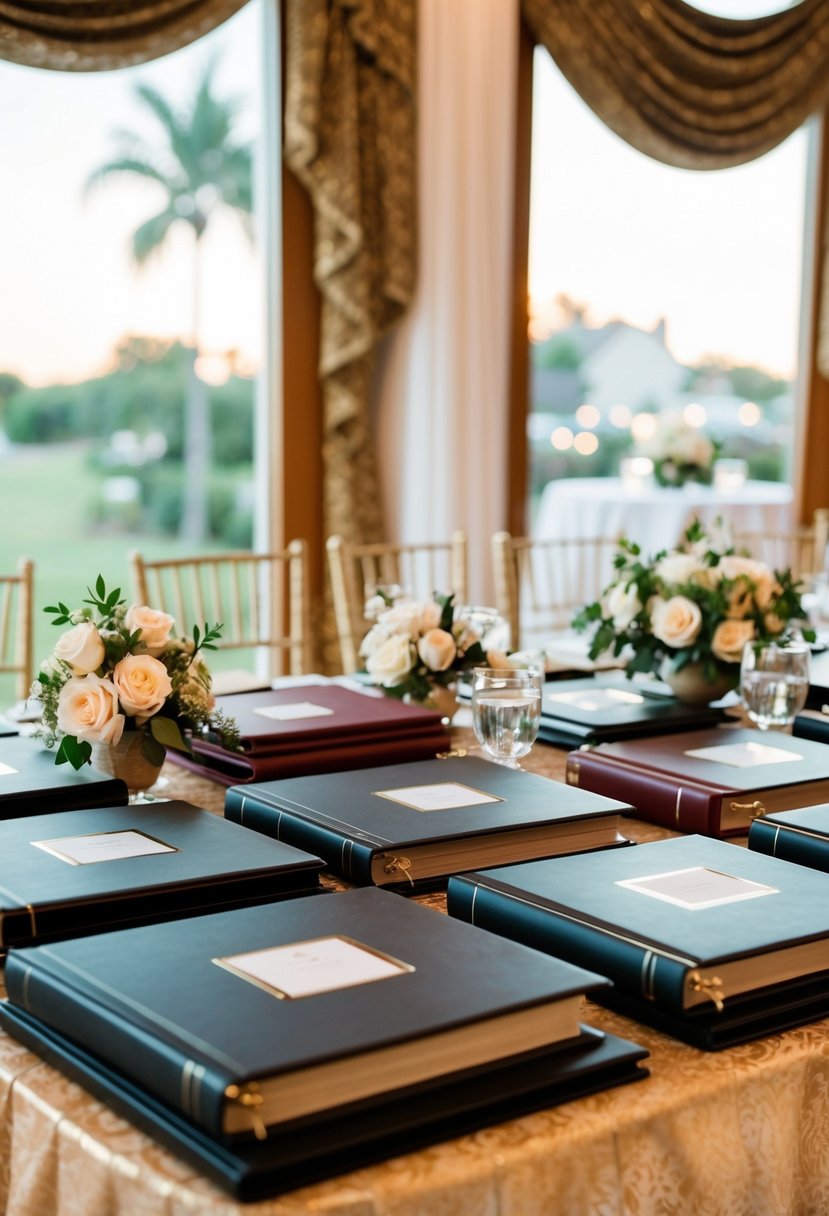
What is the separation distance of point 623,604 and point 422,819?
88 centimetres

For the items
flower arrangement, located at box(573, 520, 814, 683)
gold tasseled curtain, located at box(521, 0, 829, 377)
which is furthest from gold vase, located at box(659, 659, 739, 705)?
gold tasseled curtain, located at box(521, 0, 829, 377)

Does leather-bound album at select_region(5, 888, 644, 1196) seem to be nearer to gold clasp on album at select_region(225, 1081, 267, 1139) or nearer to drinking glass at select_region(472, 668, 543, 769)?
gold clasp on album at select_region(225, 1081, 267, 1139)

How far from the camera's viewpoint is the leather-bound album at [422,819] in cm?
128

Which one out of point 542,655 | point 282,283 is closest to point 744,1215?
point 542,655

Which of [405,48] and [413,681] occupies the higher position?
[405,48]

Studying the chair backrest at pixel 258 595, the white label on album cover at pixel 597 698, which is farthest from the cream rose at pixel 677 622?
the chair backrest at pixel 258 595

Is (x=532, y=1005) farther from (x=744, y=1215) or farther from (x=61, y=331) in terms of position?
(x=61, y=331)

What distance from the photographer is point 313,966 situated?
94 centimetres

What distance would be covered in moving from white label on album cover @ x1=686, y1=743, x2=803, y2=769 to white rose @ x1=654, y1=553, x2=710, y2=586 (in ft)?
1.46

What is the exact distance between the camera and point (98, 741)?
5.05 ft

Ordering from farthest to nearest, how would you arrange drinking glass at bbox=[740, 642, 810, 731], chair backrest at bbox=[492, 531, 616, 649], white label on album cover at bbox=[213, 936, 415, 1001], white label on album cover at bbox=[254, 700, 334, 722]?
chair backrest at bbox=[492, 531, 616, 649], drinking glass at bbox=[740, 642, 810, 731], white label on album cover at bbox=[254, 700, 334, 722], white label on album cover at bbox=[213, 936, 415, 1001]

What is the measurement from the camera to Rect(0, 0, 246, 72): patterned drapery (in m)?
3.76

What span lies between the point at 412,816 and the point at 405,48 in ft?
12.3

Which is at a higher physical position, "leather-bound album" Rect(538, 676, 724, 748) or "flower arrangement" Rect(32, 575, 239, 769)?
"flower arrangement" Rect(32, 575, 239, 769)
